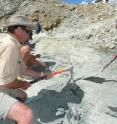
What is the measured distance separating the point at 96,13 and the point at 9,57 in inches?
249

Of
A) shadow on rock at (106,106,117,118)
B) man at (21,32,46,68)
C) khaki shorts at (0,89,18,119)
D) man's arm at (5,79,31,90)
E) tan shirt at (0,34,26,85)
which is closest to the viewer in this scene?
khaki shorts at (0,89,18,119)

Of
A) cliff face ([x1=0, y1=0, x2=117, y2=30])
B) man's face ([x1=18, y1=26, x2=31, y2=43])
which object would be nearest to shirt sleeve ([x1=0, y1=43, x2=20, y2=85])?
man's face ([x1=18, y1=26, x2=31, y2=43])

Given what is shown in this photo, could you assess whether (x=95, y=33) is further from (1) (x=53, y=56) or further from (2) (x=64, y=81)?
(2) (x=64, y=81)

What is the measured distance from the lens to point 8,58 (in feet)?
17.3

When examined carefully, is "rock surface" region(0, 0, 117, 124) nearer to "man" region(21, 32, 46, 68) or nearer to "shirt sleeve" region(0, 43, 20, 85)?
"man" region(21, 32, 46, 68)

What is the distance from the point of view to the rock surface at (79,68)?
6.21 metres

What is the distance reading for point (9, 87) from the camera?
5539mm

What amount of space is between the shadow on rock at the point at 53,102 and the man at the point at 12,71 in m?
0.63

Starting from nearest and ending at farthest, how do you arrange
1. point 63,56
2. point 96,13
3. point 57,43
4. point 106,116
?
point 106,116 → point 63,56 → point 57,43 → point 96,13

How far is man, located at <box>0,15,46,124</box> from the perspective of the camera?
5.09 meters

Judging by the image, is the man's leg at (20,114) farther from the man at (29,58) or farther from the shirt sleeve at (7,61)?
the man at (29,58)

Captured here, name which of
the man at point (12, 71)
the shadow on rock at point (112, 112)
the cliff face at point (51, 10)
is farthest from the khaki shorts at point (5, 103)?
the cliff face at point (51, 10)

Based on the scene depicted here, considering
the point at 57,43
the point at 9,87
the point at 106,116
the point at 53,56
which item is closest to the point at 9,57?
the point at 9,87

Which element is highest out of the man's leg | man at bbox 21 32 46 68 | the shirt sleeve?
the shirt sleeve
